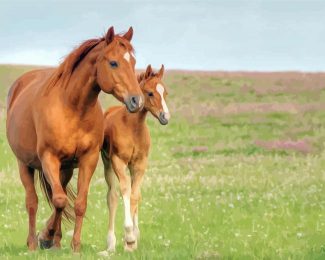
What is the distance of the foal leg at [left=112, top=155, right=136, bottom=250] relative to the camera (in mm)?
11695

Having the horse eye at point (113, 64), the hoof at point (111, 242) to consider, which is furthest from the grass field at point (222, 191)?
the horse eye at point (113, 64)

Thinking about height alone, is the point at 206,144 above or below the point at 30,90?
below

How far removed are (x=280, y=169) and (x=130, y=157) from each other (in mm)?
→ 11684

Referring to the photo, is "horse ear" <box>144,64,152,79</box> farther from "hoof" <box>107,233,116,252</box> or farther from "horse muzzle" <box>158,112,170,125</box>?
"hoof" <box>107,233,116,252</box>

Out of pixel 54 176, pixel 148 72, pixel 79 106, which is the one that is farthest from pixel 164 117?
pixel 54 176

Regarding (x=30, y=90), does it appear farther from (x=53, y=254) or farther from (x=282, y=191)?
(x=282, y=191)

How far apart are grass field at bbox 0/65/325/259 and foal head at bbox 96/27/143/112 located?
2141 mm

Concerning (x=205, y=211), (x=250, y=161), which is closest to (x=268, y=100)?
(x=250, y=161)

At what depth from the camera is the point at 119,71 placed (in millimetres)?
10133

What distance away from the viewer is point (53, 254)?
11.2 meters

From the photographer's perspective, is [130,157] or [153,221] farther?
[153,221]

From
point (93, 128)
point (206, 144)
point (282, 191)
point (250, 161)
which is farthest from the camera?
point (206, 144)

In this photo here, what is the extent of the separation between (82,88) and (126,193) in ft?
6.24

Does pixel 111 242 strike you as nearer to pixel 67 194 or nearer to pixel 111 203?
pixel 111 203
